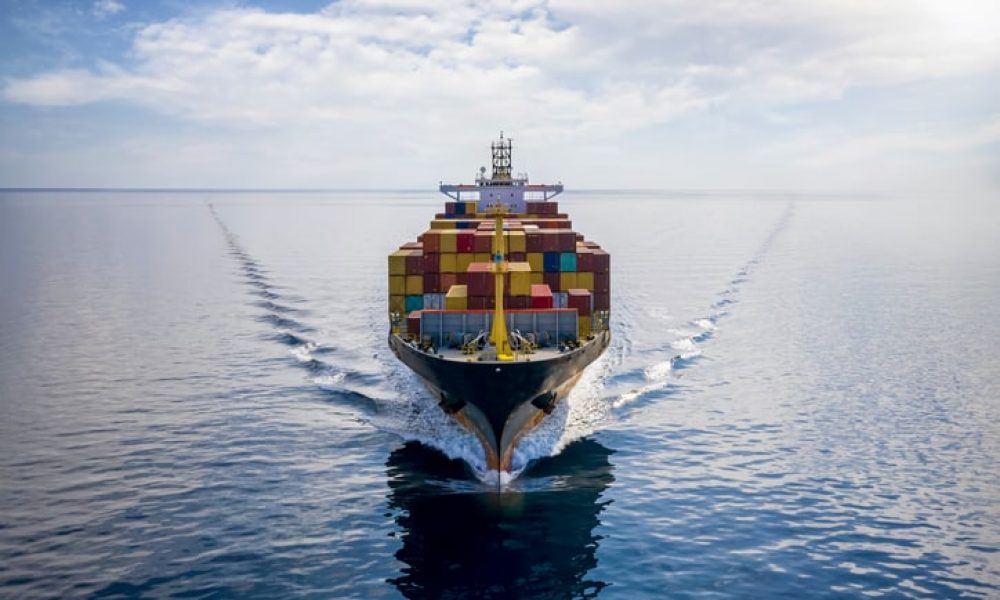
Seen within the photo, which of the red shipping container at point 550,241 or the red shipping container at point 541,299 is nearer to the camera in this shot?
the red shipping container at point 541,299

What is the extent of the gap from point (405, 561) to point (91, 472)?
13.7 m

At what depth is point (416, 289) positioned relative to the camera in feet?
136

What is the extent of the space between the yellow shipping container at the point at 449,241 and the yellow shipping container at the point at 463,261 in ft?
1.47

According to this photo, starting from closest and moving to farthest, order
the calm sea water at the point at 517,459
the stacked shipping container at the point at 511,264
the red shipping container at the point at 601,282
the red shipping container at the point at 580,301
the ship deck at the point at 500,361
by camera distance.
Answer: the calm sea water at the point at 517,459 < the ship deck at the point at 500,361 < the red shipping container at the point at 580,301 < the stacked shipping container at the point at 511,264 < the red shipping container at the point at 601,282

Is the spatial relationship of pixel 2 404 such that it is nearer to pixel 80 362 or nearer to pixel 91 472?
pixel 80 362

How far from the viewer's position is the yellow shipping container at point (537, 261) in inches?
1580

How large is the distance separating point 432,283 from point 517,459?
13.8 m

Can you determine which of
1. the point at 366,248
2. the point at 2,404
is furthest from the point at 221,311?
the point at 366,248

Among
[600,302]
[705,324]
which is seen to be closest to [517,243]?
[600,302]

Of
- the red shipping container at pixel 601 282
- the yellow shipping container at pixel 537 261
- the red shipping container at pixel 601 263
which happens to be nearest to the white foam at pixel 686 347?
the red shipping container at pixel 601 282

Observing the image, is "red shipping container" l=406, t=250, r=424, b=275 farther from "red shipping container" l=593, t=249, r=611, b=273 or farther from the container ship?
"red shipping container" l=593, t=249, r=611, b=273

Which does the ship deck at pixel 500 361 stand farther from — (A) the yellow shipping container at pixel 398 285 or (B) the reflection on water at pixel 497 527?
(A) the yellow shipping container at pixel 398 285

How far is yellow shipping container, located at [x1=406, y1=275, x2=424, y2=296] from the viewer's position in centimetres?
4141

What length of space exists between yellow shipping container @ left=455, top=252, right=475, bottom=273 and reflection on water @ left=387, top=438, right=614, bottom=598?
1205 centimetres
